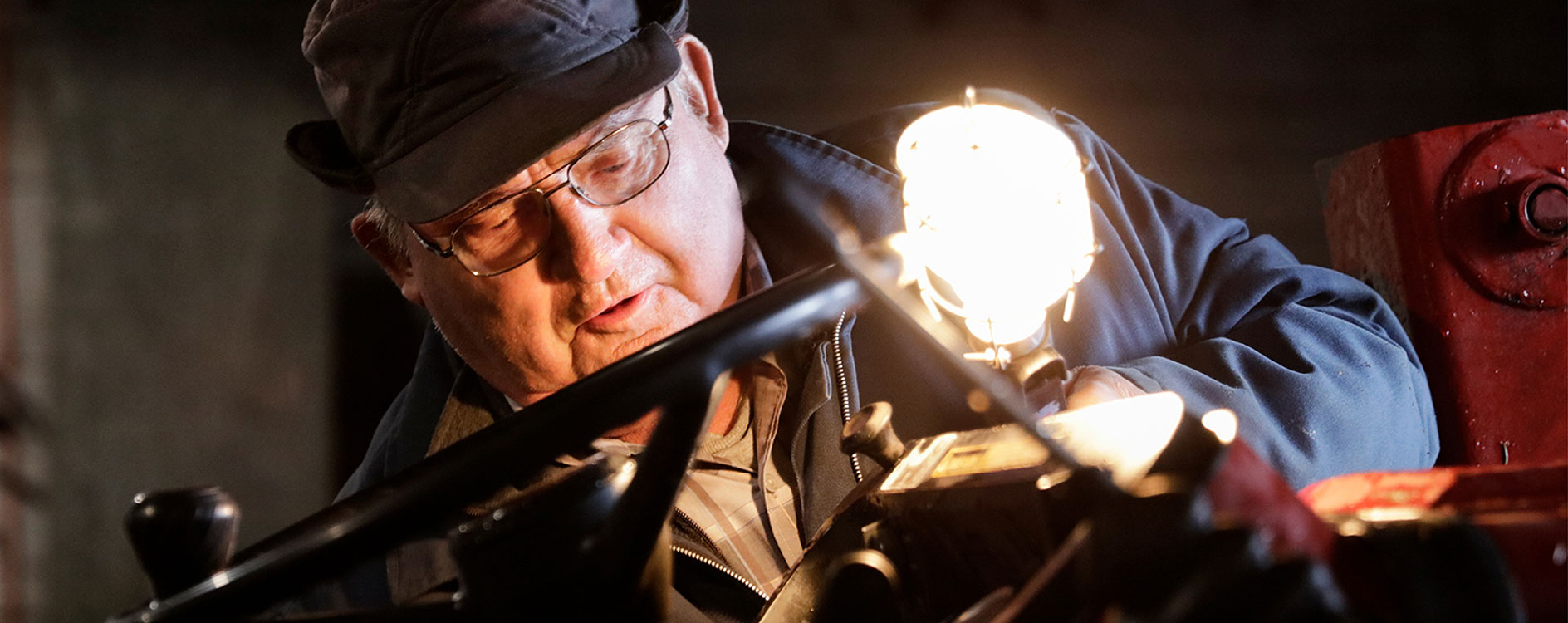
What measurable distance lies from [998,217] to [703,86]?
32.8 inches

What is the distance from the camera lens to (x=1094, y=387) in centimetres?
133

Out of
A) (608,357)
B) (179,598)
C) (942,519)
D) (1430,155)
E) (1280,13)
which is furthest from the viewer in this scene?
(1280,13)

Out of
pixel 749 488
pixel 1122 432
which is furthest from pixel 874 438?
pixel 749 488

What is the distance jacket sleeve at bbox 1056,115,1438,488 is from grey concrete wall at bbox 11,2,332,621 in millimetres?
2482

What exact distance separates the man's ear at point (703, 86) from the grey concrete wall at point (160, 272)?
197cm

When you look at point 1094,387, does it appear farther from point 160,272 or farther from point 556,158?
point 160,272

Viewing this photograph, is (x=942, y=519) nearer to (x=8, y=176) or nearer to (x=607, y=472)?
(x=607, y=472)

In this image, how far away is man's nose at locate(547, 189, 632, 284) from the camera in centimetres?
164

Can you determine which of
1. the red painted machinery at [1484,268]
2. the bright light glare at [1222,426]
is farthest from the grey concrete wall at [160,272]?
the bright light glare at [1222,426]

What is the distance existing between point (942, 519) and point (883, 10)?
2.49 m

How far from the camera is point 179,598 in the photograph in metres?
0.68

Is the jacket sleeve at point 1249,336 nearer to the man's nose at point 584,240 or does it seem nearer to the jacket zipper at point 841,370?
the jacket zipper at point 841,370

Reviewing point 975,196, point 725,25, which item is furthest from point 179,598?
point 725,25

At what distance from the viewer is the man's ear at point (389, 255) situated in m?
1.96
